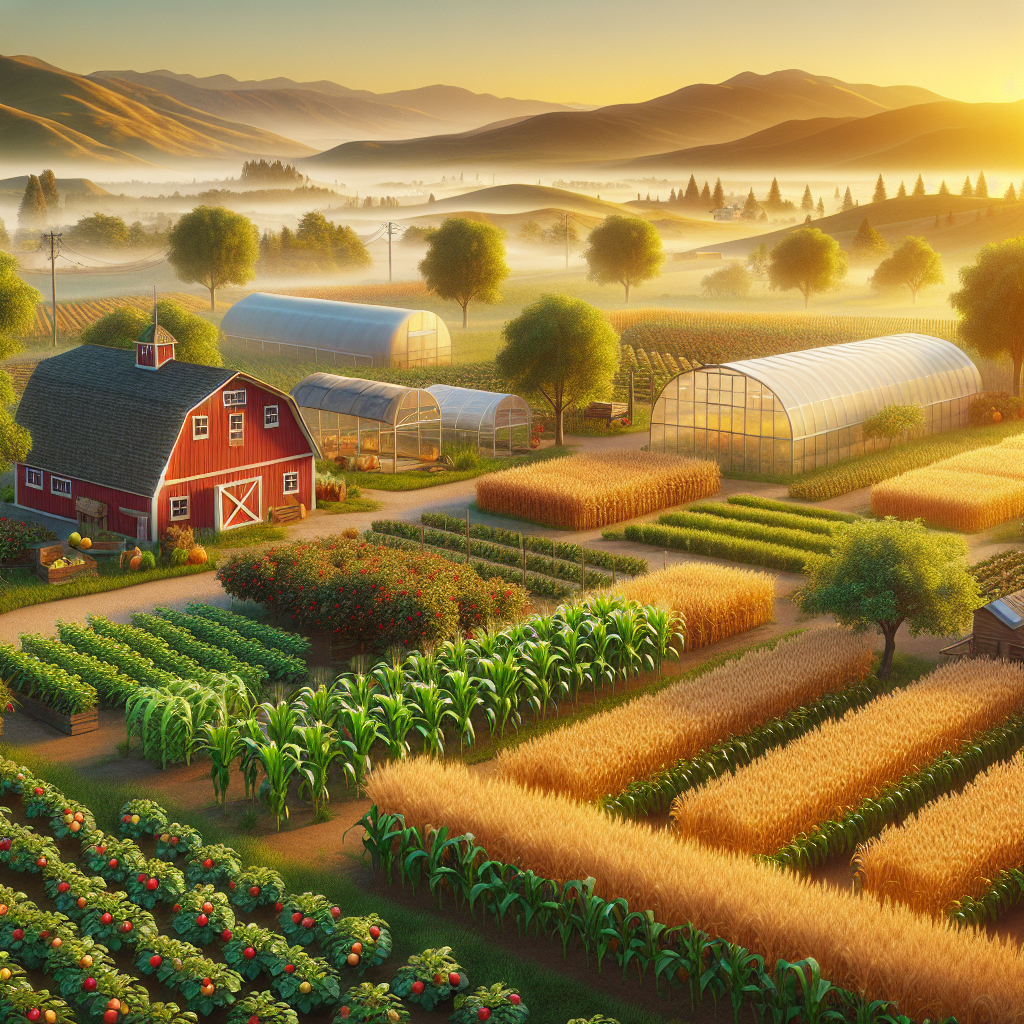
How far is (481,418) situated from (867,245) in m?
112

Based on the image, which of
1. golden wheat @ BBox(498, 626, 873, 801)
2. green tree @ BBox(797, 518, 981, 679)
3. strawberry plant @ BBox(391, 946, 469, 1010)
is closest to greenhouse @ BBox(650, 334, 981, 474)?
green tree @ BBox(797, 518, 981, 679)

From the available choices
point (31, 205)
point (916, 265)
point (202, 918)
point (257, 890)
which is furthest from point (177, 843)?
point (31, 205)

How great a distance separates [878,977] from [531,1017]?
420 centimetres

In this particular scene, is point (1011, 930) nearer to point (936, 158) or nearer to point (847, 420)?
point (847, 420)

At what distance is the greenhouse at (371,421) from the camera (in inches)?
1905

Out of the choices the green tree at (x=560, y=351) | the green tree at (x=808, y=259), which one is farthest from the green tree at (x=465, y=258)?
the green tree at (x=560, y=351)

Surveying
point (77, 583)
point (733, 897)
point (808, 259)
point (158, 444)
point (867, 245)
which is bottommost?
point (77, 583)

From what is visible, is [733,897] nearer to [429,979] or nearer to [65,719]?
[429,979]

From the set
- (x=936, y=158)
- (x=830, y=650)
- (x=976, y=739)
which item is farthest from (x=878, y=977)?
(x=936, y=158)

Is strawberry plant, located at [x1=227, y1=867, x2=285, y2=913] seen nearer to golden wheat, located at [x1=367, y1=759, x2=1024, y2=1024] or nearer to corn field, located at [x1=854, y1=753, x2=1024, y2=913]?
golden wheat, located at [x1=367, y1=759, x2=1024, y2=1024]

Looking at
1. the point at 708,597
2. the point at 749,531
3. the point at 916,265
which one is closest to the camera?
the point at 708,597

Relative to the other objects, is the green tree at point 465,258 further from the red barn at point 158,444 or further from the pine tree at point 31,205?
the pine tree at point 31,205

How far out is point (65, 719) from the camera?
2370 centimetres

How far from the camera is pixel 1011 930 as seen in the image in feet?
55.0
